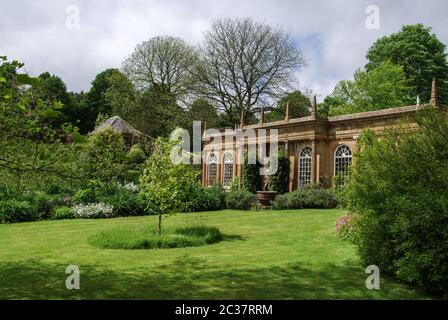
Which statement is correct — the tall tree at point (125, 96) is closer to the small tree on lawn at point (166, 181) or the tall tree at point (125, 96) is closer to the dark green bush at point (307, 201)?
the dark green bush at point (307, 201)

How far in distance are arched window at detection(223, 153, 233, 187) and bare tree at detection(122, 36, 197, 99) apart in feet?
52.4

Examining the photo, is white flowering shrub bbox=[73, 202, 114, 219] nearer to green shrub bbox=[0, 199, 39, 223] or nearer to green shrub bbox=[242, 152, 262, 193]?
green shrub bbox=[0, 199, 39, 223]

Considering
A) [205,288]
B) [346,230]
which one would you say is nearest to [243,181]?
[346,230]

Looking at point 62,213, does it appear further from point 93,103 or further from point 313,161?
point 93,103

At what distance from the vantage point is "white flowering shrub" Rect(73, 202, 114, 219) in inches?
676

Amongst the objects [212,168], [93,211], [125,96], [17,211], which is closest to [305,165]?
[212,168]

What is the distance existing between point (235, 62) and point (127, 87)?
12.6 m

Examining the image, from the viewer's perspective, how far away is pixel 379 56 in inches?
1679

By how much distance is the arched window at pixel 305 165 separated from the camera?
83.3 feet

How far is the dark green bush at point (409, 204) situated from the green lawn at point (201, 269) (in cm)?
44

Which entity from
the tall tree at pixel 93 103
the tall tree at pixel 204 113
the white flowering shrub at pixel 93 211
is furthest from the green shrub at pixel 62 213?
the tall tree at pixel 93 103

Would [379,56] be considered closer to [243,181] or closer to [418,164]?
[243,181]

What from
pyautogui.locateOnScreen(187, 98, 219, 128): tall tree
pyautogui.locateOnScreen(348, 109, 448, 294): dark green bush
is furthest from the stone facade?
pyautogui.locateOnScreen(348, 109, 448, 294): dark green bush

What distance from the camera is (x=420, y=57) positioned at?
4028 cm
